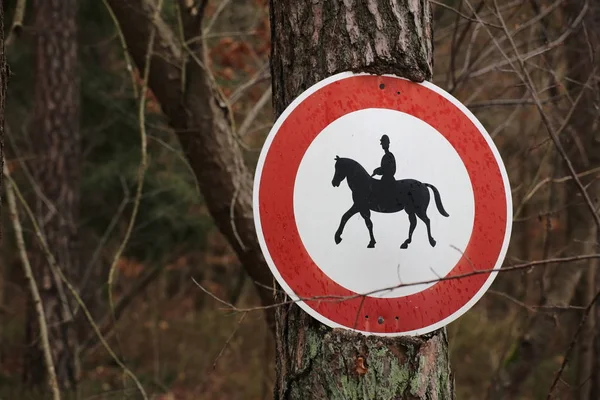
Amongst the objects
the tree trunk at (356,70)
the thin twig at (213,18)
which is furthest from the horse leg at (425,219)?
the thin twig at (213,18)

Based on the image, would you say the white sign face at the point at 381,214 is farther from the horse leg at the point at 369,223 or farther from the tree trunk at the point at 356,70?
the tree trunk at the point at 356,70

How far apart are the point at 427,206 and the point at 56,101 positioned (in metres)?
7.03

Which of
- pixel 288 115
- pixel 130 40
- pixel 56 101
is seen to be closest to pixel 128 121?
pixel 56 101

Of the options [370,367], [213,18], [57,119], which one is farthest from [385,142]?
[57,119]

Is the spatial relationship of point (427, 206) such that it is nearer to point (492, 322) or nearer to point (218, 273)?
point (492, 322)

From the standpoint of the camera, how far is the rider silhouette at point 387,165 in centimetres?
179

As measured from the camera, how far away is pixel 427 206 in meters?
1.79

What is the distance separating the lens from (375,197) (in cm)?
178

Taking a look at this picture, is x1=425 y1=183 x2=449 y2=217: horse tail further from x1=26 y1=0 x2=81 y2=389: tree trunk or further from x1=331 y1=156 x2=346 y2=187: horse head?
x1=26 y1=0 x2=81 y2=389: tree trunk

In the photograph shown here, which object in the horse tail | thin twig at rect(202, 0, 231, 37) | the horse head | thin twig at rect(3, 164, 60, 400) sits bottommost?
thin twig at rect(3, 164, 60, 400)

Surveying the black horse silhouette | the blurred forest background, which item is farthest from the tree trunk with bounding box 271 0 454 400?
the blurred forest background

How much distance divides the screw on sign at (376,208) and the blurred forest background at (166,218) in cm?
319

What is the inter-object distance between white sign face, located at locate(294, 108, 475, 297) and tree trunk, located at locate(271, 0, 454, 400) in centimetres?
14

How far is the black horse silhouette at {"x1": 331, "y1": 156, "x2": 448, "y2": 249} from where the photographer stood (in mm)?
1778
